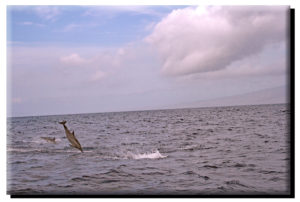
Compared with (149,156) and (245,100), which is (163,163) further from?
(245,100)

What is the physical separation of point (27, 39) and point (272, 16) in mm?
4473

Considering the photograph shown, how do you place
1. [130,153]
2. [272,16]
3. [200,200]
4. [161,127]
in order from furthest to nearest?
1. [161,127]
2. [130,153]
3. [272,16]
4. [200,200]

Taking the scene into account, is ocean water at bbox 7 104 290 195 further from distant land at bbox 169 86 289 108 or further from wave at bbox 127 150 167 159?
distant land at bbox 169 86 289 108

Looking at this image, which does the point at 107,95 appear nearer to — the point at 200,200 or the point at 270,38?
the point at 200,200

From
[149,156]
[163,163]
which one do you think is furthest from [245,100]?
[149,156]

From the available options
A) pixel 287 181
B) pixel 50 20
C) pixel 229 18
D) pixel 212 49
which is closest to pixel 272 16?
pixel 229 18

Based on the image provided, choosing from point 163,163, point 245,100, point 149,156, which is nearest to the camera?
point 245,100

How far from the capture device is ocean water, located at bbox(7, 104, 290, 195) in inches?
183

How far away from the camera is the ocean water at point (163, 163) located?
4.66m

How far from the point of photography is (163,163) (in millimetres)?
5691

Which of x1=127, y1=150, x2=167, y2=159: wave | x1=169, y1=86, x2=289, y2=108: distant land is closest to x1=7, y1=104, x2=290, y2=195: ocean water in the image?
x1=127, y1=150, x2=167, y2=159: wave

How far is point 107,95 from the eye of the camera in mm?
5434

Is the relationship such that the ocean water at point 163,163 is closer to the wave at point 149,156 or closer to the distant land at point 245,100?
the wave at point 149,156

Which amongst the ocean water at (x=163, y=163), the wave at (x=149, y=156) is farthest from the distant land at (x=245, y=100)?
the wave at (x=149, y=156)
